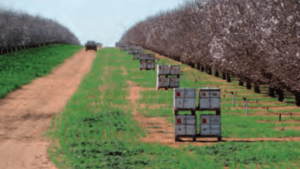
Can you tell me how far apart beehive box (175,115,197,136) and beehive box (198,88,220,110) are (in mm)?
656

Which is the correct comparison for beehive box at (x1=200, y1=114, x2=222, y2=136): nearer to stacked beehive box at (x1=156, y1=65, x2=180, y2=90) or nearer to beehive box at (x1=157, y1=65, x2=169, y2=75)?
stacked beehive box at (x1=156, y1=65, x2=180, y2=90)

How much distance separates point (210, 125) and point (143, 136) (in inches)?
106

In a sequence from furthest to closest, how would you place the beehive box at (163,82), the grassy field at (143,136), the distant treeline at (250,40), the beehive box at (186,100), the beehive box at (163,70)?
the beehive box at (163,70), the beehive box at (163,82), the distant treeline at (250,40), the beehive box at (186,100), the grassy field at (143,136)

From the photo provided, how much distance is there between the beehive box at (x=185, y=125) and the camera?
1838 cm

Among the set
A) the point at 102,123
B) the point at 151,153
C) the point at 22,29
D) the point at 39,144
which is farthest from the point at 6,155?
the point at 22,29

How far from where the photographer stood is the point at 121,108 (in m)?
27.1

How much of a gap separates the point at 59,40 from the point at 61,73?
108 meters

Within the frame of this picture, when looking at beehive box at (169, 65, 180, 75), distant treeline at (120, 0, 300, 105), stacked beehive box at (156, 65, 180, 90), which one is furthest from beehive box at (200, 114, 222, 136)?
beehive box at (169, 65, 180, 75)

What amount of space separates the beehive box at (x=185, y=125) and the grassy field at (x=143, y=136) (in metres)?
0.74

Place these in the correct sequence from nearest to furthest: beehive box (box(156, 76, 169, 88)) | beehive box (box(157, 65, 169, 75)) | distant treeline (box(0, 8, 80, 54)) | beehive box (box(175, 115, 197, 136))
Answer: beehive box (box(175, 115, 197, 136))
beehive box (box(156, 76, 169, 88))
beehive box (box(157, 65, 169, 75))
distant treeline (box(0, 8, 80, 54))

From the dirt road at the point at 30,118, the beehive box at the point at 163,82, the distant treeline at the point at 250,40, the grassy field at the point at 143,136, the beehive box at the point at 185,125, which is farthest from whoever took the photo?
the beehive box at the point at 163,82

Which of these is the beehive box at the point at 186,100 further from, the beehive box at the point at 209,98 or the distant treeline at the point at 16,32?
the distant treeline at the point at 16,32

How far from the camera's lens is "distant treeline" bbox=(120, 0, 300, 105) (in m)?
25.9

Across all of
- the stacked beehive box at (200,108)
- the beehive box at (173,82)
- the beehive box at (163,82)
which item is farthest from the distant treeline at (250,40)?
the stacked beehive box at (200,108)
